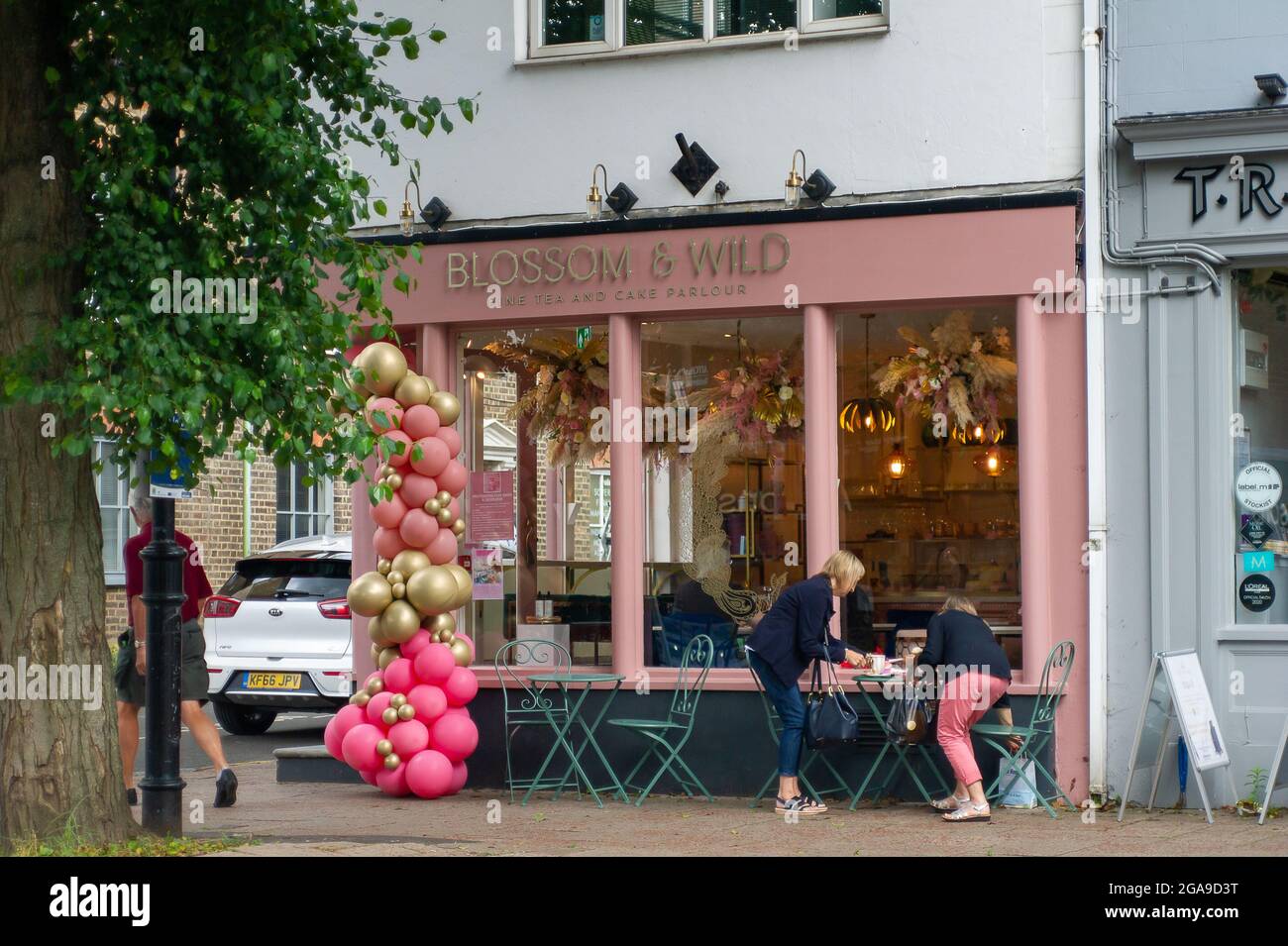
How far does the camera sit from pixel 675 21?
11.8 meters

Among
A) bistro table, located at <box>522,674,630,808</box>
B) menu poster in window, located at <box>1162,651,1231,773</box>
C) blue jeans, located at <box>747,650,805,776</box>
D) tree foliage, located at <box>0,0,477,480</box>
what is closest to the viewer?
tree foliage, located at <box>0,0,477,480</box>

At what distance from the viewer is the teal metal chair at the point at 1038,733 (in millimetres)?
10312

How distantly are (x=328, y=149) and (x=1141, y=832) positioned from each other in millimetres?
5608

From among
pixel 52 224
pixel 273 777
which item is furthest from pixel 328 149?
pixel 273 777

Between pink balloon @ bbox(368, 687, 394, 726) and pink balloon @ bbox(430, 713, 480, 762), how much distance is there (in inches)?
13.1

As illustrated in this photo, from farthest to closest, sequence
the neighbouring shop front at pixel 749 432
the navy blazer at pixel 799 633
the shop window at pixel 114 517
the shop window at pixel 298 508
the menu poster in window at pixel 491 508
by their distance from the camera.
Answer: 1. the shop window at pixel 298 508
2. the shop window at pixel 114 517
3. the menu poster in window at pixel 491 508
4. the neighbouring shop front at pixel 749 432
5. the navy blazer at pixel 799 633

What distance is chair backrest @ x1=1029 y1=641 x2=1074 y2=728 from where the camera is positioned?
1048 cm

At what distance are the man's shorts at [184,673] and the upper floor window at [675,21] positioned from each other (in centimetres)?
447

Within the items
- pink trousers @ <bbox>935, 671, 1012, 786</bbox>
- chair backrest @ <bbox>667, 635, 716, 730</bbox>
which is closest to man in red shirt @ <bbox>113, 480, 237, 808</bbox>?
chair backrest @ <bbox>667, 635, 716, 730</bbox>

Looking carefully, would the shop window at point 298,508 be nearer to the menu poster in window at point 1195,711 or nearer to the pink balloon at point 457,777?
the pink balloon at point 457,777

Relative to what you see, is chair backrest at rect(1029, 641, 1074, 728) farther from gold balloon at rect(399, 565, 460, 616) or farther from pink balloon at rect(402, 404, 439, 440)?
pink balloon at rect(402, 404, 439, 440)

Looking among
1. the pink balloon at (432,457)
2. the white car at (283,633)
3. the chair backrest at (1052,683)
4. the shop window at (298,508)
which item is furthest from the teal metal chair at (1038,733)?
the shop window at (298,508)

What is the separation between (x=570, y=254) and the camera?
1167 cm

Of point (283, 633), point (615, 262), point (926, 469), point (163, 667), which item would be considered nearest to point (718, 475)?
point (926, 469)
